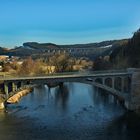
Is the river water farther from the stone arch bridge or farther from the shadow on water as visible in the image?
the stone arch bridge

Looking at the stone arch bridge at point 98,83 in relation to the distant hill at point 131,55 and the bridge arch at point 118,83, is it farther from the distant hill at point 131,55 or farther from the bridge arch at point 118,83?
the distant hill at point 131,55

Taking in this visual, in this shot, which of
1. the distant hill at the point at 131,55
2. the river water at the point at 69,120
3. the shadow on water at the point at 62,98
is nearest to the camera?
the river water at the point at 69,120

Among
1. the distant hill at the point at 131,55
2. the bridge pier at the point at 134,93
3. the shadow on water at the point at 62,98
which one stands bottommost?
the shadow on water at the point at 62,98

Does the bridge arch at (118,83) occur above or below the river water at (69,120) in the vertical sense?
above

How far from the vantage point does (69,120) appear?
1454 inches

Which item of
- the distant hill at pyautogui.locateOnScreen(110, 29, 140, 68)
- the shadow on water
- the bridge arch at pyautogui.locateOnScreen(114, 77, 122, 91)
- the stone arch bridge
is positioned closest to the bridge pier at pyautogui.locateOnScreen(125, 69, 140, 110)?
the stone arch bridge

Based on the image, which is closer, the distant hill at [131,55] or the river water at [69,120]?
the river water at [69,120]

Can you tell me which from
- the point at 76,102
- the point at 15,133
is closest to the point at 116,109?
the point at 76,102

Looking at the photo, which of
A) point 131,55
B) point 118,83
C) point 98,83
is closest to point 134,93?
point 98,83

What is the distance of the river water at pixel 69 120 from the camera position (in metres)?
31.8

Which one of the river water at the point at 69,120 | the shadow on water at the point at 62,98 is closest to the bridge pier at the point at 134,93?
the river water at the point at 69,120

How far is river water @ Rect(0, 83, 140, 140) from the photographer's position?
104 feet

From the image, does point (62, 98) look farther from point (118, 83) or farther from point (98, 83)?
point (98, 83)

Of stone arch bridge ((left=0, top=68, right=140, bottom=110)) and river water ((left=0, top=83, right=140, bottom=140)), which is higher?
stone arch bridge ((left=0, top=68, right=140, bottom=110))
